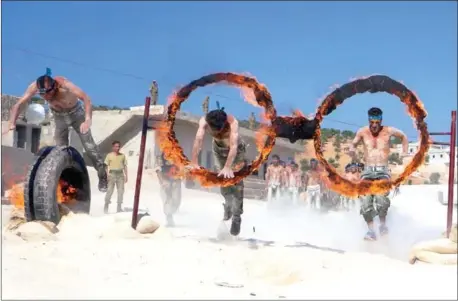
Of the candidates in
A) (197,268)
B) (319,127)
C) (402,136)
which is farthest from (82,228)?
(402,136)

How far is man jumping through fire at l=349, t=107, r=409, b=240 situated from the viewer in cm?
889

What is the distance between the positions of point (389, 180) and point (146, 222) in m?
3.43

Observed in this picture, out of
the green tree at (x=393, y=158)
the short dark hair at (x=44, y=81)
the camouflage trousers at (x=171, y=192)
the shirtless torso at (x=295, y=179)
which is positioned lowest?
the camouflage trousers at (x=171, y=192)

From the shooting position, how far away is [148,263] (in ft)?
20.9

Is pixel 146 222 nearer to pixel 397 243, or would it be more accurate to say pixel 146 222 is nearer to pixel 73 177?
pixel 73 177

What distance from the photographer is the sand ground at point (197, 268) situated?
5.11 m

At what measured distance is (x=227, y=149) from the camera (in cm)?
905

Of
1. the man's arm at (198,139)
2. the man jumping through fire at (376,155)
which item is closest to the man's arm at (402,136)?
the man jumping through fire at (376,155)

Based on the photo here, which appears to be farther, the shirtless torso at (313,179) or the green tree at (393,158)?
the shirtless torso at (313,179)

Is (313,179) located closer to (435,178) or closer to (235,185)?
(235,185)

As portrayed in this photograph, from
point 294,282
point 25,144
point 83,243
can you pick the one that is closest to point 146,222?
point 83,243

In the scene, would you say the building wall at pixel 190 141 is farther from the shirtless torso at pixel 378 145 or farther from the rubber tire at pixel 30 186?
the shirtless torso at pixel 378 145

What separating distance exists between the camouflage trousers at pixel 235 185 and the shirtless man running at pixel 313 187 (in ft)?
28.4

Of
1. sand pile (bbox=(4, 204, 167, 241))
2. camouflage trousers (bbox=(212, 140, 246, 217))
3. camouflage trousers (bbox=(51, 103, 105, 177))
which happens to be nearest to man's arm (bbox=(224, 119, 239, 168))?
camouflage trousers (bbox=(212, 140, 246, 217))
